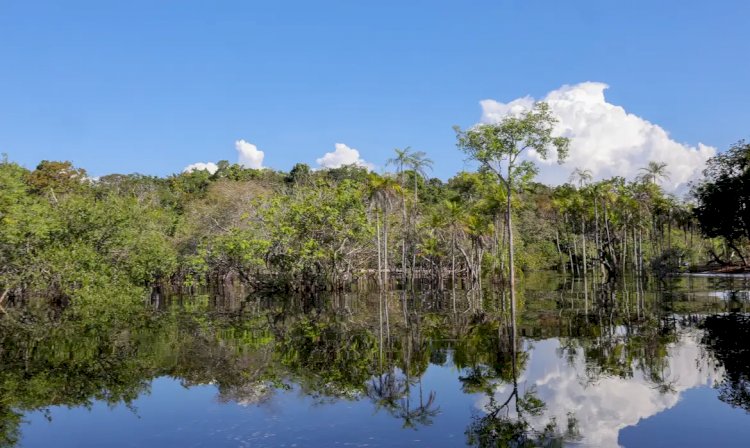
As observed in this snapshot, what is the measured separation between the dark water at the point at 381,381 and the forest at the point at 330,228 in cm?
678

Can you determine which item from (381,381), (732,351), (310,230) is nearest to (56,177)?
(310,230)

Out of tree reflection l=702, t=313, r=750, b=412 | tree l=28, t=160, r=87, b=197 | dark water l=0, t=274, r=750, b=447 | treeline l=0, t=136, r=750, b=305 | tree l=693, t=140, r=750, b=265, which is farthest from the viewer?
tree l=28, t=160, r=87, b=197

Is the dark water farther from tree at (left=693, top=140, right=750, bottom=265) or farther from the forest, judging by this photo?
tree at (left=693, top=140, right=750, bottom=265)

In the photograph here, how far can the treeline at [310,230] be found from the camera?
93.0 feet

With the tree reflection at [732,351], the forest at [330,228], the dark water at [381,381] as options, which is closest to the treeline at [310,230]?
the forest at [330,228]

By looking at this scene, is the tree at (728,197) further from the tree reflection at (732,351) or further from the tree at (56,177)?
the tree at (56,177)

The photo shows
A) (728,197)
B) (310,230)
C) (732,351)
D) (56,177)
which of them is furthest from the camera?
(56,177)

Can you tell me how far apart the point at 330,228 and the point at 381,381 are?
25.6 m

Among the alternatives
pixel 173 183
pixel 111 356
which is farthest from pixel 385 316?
pixel 173 183

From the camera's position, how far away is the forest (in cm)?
2862

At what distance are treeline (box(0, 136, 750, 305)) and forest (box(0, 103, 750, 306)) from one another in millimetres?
116

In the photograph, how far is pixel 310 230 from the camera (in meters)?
37.4

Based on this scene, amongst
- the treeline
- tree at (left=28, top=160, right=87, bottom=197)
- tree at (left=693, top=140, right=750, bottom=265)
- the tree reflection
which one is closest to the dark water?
the tree reflection

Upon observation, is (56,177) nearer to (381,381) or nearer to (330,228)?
(330,228)
